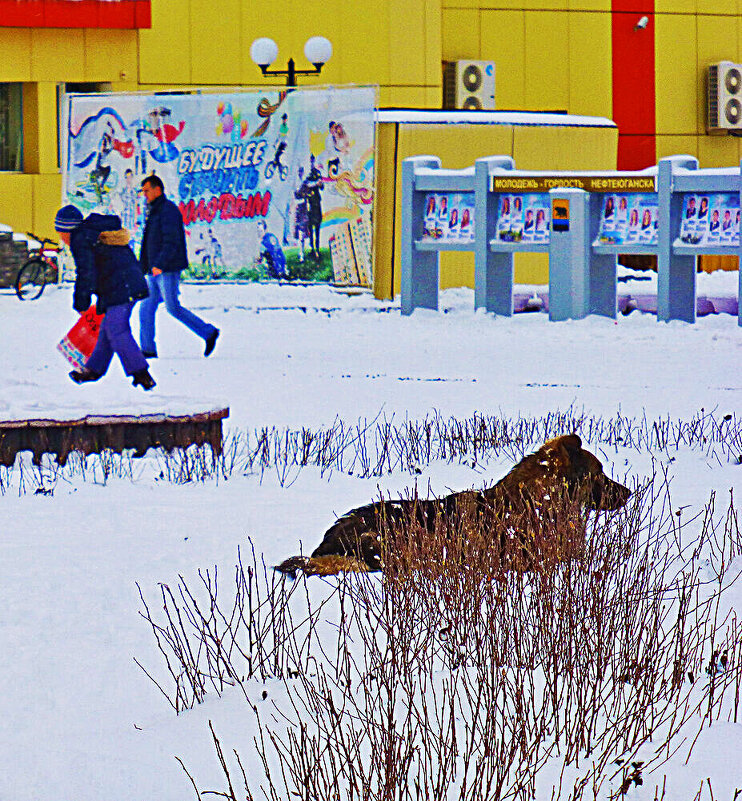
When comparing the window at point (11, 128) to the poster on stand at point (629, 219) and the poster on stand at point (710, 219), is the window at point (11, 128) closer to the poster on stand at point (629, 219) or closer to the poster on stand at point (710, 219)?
the poster on stand at point (629, 219)

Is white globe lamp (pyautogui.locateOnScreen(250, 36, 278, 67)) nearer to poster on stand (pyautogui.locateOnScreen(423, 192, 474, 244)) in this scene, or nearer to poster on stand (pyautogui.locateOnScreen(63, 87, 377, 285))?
poster on stand (pyautogui.locateOnScreen(63, 87, 377, 285))

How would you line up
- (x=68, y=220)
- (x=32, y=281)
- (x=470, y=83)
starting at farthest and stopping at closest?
(x=470, y=83) < (x=32, y=281) < (x=68, y=220)

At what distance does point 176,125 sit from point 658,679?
62.0 ft

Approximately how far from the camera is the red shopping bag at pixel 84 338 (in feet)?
36.0

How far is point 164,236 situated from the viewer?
14.3 meters

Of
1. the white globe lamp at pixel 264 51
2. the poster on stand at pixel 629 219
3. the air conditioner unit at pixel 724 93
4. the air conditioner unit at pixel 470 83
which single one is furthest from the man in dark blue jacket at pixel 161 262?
the air conditioner unit at pixel 724 93

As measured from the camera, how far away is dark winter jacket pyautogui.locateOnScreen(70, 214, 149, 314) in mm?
10797

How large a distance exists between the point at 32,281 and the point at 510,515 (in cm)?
1846

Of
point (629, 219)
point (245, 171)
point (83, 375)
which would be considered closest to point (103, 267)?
point (83, 375)

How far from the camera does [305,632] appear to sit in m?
5.11

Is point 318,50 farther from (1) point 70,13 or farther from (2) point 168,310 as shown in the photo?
(2) point 168,310

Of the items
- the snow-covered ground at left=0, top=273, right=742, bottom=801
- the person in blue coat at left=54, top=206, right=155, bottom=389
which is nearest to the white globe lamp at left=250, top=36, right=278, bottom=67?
the snow-covered ground at left=0, top=273, right=742, bottom=801

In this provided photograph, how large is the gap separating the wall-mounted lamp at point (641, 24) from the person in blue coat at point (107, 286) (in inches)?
826

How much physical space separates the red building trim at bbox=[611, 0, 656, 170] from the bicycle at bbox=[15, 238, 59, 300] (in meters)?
11.8
